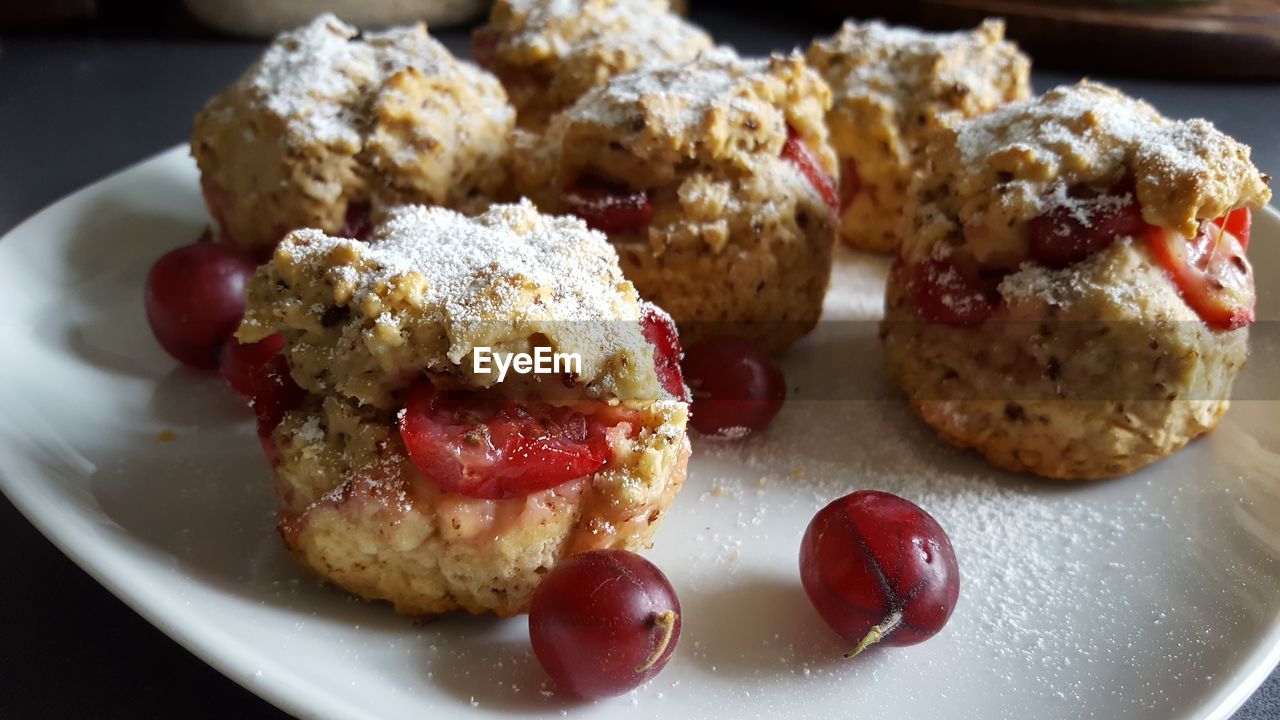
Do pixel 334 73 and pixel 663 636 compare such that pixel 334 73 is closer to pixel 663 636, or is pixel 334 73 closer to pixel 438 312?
pixel 438 312

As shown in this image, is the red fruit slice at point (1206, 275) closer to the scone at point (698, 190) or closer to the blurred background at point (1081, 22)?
the scone at point (698, 190)

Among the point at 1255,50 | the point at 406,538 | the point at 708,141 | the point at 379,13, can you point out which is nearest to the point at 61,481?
the point at 406,538

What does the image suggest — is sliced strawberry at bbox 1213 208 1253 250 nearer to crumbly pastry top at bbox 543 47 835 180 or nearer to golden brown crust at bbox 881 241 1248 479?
golden brown crust at bbox 881 241 1248 479

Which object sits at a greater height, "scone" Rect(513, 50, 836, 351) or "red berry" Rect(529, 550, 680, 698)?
"scone" Rect(513, 50, 836, 351)

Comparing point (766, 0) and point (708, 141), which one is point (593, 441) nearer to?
point (708, 141)

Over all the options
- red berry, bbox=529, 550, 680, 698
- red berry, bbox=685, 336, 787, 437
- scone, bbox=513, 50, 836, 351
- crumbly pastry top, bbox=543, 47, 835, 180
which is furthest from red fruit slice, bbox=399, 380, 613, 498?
crumbly pastry top, bbox=543, 47, 835, 180

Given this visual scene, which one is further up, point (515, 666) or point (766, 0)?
point (515, 666)

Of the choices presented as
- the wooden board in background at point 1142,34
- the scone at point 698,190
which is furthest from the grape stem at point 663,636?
the wooden board in background at point 1142,34
